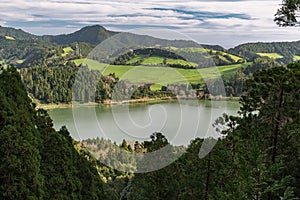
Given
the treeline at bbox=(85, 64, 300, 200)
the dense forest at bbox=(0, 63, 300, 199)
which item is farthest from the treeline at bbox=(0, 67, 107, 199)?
the treeline at bbox=(85, 64, 300, 200)

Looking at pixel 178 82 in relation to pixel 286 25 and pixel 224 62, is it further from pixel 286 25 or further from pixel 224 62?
pixel 224 62

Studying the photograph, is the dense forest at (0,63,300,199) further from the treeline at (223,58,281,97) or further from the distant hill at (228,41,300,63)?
the distant hill at (228,41,300,63)

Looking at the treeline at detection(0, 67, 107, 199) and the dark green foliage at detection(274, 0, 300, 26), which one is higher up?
the dark green foliage at detection(274, 0, 300, 26)

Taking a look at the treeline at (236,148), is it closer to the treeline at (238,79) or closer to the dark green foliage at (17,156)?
the dark green foliage at (17,156)

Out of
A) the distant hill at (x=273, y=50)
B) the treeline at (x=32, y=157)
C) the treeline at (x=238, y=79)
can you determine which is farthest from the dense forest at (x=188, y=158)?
the distant hill at (x=273, y=50)

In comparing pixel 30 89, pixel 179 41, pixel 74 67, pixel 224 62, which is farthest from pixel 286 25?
pixel 74 67
